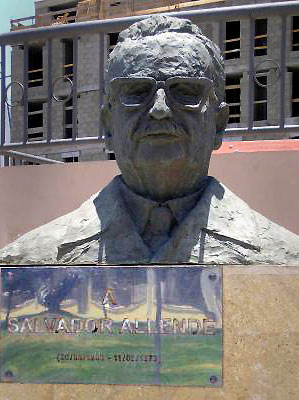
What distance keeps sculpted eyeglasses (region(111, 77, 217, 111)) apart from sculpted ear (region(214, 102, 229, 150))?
0.55 feet

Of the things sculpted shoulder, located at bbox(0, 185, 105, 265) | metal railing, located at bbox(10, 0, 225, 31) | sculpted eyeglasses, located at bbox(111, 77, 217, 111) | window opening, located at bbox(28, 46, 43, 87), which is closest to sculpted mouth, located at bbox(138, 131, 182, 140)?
sculpted eyeglasses, located at bbox(111, 77, 217, 111)

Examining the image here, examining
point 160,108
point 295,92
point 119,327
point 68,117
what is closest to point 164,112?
point 160,108

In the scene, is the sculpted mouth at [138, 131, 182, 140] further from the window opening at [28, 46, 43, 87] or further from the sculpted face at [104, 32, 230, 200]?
the window opening at [28, 46, 43, 87]

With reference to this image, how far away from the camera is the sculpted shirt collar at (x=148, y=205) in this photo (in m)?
3.16

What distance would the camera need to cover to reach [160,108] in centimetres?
297

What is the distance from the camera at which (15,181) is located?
15.0 feet

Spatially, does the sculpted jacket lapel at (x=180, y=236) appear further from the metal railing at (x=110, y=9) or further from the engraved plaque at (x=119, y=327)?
the metal railing at (x=110, y=9)

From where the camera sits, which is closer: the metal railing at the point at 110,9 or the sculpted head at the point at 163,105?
the sculpted head at the point at 163,105

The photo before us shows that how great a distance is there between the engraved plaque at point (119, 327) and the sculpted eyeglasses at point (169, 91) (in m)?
0.77

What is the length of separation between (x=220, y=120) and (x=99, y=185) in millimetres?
1228

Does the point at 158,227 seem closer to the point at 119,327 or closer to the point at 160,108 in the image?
the point at 160,108

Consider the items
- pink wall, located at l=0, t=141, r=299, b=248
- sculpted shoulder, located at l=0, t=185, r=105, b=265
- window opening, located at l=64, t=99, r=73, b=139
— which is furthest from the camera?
window opening, located at l=64, t=99, r=73, b=139

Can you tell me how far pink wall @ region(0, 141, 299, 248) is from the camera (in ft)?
13.8

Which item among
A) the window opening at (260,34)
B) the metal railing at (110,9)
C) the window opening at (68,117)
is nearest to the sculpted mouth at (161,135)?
the window opening at (68,117)
